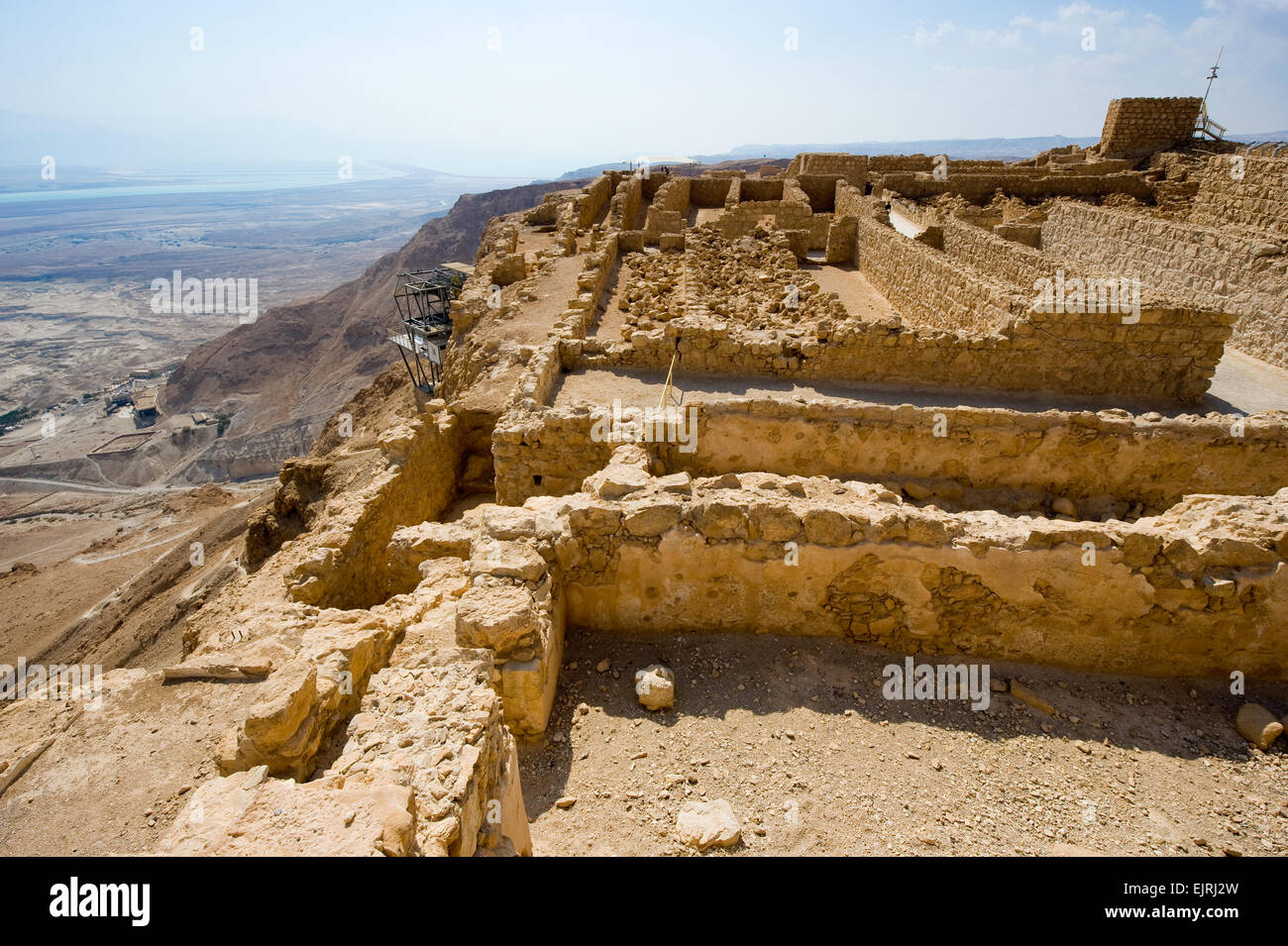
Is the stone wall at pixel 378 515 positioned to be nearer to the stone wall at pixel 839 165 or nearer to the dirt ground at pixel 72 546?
the dirt ground at pixel 72 546

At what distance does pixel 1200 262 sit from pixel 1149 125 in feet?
41.2

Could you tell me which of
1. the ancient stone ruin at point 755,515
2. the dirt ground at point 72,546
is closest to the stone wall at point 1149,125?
the ancient stone ruin at point 755,515

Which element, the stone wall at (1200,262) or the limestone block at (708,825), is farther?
the stone wall at (1200,262)

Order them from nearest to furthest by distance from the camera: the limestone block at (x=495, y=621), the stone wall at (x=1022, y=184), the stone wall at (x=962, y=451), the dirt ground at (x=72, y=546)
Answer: the limestone block at (x=495, y=621) → the stone wall at (x=962, y=451) → the dirt ground at (x=72, y=546) → the stone wall at (x=1022, y=184)

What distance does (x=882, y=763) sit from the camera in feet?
13.0

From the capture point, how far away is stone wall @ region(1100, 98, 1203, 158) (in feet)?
67.7

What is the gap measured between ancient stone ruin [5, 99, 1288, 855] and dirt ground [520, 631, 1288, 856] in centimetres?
22

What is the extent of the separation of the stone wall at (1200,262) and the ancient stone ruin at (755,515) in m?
0.07

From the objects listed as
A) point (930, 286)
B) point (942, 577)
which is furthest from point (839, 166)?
point (942, 577)

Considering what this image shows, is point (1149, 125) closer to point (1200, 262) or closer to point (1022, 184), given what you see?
point (1022, 184)

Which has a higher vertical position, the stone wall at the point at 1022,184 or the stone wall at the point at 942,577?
the stone wall at the point at 1022,184

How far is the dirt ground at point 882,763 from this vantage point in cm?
355
